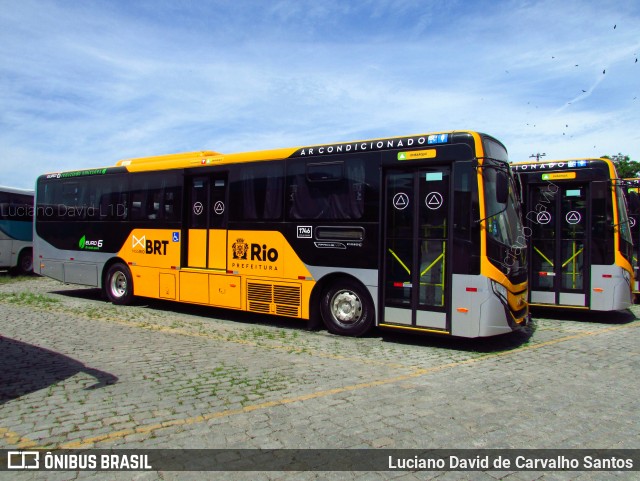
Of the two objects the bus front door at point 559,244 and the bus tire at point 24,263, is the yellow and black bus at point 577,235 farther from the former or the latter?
the bus tire at point 24,263

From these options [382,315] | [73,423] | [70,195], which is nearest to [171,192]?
[70,195]

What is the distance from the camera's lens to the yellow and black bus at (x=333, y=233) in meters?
7.77

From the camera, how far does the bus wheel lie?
28.8ft

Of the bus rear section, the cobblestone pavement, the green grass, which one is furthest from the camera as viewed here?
the bus rear section

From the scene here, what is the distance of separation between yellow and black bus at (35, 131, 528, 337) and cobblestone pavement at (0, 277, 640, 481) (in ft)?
2.32

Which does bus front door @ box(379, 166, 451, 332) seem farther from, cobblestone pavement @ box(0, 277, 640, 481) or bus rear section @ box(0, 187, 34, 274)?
bus rear section @ box(0, 187, 34, 274)

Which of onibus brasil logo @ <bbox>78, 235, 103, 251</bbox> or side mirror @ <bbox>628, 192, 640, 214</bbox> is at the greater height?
side mirror @ <bbox>628, 192, 640, 214</bbox>

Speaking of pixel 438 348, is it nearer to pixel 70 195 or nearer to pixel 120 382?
pixel 120 382

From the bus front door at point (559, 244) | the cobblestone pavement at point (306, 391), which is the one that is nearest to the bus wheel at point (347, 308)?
the cobblestone pavement at point (306, 391)

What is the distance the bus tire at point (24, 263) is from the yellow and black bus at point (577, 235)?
17999 millimetres

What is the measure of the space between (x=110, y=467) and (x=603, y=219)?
34.3 feet

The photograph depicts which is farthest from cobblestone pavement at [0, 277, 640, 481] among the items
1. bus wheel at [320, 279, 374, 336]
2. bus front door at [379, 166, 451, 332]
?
bus front door at [379, 166, 451, 332]

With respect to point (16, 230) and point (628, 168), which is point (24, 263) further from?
point (628, 168)

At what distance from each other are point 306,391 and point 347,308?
335cm
